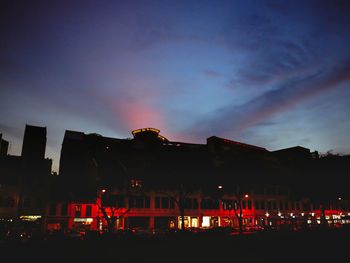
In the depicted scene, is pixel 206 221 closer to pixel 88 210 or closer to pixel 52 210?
pixel 88 210

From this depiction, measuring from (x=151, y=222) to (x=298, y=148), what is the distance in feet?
200

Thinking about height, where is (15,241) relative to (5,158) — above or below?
below

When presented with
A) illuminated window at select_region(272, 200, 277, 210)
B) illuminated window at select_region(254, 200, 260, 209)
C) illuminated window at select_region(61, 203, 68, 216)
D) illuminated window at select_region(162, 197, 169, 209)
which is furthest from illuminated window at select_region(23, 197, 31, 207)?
illuminated window at select_region(272, 200, 277, 210)

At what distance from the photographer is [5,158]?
54.4m

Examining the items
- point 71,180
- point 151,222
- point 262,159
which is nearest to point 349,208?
point 262,159

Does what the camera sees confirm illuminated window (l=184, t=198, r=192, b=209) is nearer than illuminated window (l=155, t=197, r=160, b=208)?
No

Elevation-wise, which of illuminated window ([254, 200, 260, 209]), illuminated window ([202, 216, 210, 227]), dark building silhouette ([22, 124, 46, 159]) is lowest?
illuminated window ([202, 216, 210, 227])

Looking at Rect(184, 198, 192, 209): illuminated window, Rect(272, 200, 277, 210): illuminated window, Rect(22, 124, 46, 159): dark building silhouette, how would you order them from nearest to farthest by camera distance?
1. Rect(184, 198, 192, 209): illuminated window
2. Rect(22, 124, 46, 159): dark building silhouette
3. Rect(272, 200, 277, 210): illuminated window

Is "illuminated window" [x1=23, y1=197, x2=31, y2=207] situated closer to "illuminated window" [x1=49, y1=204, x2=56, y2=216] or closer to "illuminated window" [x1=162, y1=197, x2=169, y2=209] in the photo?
"illuminated window" [x1=49, y1=204, x2=56, y2=216]

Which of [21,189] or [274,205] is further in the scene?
[274,205]

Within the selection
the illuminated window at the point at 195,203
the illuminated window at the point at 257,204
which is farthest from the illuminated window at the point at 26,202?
the illuminated window at the point at 257,204

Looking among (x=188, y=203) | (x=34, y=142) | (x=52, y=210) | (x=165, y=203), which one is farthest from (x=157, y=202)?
(x=34, y=142)

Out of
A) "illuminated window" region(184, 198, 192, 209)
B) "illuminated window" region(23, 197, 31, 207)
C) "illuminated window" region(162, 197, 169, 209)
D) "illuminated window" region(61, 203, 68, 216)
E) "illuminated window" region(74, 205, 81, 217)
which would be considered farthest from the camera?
"illuminated window" region(184, 198, 192, 209)

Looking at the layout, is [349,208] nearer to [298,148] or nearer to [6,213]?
[298,148]
